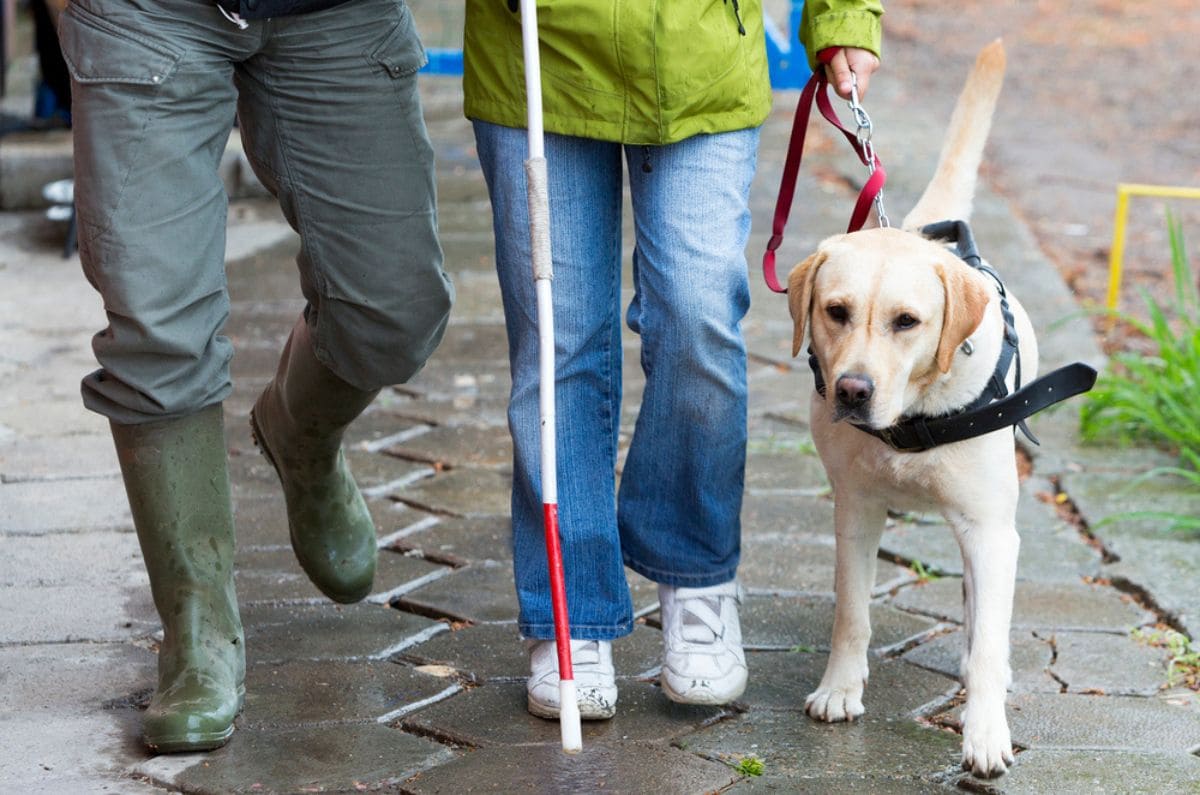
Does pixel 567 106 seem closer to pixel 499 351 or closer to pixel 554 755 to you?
pixel 554 755

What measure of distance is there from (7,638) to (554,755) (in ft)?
4.07

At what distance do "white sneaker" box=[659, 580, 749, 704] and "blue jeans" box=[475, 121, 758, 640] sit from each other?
0.12 feet

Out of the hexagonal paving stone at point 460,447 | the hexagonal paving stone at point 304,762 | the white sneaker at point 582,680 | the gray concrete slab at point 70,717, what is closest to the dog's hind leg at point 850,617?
the white sneaker at point 582,680

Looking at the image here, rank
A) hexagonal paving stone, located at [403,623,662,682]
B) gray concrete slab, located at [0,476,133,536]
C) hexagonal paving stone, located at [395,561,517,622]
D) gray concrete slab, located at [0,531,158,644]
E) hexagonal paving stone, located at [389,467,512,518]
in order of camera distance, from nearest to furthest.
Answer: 1. hexagonal paving stone, located at [403,623,662,682]
2. gray concrete slab, located at [0,531,158,644]
3. hexagonal paving stone, located at [395,561,517,622]
4. gray concrete slab, located at [0,476,133,536]
5. hexagonal paving stone, located at [389,467,512,518]

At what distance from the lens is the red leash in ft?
9.62

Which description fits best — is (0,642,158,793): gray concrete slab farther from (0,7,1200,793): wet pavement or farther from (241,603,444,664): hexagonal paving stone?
(241,603,444,664): hexagonal paving stone

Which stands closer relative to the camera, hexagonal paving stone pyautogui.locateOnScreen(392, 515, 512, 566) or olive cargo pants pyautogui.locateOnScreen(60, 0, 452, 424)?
olive cargo pants pyautogui.locateOnScreen(60, 0, 452, 424)

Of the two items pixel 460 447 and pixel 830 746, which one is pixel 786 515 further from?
pixel 830 746

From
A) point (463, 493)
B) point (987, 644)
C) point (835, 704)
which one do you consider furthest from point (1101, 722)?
point (463, 493)

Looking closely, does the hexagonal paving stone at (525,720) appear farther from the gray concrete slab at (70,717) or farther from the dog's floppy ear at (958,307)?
the dog's floppy ear at (958,307)

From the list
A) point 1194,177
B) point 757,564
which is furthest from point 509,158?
point 1194,177

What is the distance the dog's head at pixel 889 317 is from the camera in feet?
8.91

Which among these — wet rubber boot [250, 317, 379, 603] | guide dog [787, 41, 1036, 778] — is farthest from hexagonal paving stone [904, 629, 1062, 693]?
wet rubber boot [250, 317, 379, 603]

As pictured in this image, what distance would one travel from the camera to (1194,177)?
29.2ft
